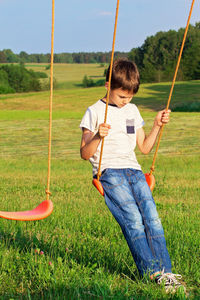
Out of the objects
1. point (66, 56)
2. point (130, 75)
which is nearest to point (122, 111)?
point (130, 75)

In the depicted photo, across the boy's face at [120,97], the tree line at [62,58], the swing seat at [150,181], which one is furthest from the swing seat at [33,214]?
the tree line at [62,58]

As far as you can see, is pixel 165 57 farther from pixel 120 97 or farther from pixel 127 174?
pixel 127 174

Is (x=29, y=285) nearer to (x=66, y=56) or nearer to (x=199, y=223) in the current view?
(x=199, y=223)

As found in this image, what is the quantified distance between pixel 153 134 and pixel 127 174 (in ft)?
1.68

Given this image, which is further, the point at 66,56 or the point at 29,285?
the point at 66,56

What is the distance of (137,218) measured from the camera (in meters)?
3.19

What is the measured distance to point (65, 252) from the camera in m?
3.71

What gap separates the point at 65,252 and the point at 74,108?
44420 millimetres

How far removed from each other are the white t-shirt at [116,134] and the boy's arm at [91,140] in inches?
2.3

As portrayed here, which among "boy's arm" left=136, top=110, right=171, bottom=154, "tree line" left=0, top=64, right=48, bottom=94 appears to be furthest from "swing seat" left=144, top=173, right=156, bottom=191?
"tree line" left=0, top=64, right=48, bottom=94

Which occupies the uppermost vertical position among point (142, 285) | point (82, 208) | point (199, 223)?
point (142, 285)

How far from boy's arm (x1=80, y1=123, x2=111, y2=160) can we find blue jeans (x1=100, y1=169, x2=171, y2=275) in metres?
0.21

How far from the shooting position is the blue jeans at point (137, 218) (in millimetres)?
3127

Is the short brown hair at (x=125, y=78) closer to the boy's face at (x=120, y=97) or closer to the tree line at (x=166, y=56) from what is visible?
the boy's face at (x=120, y=97)
